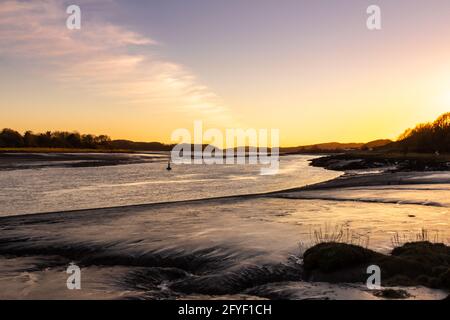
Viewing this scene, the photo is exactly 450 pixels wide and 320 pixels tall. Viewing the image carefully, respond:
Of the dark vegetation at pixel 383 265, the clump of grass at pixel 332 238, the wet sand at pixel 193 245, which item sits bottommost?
the wet sand at pixel 193 245

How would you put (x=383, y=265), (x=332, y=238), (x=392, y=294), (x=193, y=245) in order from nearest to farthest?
(x=392, y=294)
(x=383, y=265)
(x=193, y=245)
(x=332, y=238)

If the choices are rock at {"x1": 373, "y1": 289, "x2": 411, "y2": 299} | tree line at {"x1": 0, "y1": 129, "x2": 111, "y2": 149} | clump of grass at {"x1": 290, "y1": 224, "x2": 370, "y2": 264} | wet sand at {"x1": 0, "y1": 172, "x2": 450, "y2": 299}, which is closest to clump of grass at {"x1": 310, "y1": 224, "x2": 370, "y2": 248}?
clump of grass at {"x1": 290, "y1": 224, "x2": 370, "y2": 264}

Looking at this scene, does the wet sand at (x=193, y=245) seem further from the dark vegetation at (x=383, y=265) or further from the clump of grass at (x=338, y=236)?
the dark vegetation at (x=383, y=265)

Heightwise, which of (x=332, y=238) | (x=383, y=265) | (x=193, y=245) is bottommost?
(x=193, y=245)

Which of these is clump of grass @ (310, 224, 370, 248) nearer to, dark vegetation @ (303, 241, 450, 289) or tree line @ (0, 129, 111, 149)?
dark vegetation @ (303, 241, 450, 289)

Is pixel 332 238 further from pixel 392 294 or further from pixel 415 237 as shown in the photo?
pixel 392 294

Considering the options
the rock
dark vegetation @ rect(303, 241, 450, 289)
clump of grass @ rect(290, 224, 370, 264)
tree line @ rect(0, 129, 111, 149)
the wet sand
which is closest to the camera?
the rock

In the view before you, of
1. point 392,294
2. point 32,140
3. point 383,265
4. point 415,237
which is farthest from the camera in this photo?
point 32,140

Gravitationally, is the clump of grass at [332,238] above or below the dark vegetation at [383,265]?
below

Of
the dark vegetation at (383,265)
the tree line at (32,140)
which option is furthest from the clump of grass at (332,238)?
the tree line at (32,140)

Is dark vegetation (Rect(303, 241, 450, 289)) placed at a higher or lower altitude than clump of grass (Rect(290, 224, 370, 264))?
higher

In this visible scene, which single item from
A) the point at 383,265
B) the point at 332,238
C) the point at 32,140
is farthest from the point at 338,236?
the point at 32,140
